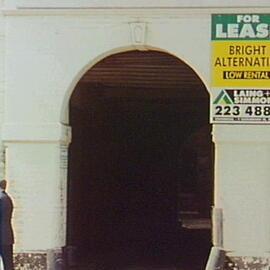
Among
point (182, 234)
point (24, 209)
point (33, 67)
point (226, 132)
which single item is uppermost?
point (33, 67)

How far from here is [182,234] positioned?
2341cm

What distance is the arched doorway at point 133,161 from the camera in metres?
16.5

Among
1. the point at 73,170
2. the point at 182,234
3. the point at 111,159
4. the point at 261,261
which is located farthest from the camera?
the point at 182,234

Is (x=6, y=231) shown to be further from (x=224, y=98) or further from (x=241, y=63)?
(x=241, y=63)

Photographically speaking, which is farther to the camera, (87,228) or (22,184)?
(87,228)

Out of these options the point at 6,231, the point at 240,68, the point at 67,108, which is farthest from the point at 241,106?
the point at 6,231

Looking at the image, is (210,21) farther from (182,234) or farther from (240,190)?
(182,234)

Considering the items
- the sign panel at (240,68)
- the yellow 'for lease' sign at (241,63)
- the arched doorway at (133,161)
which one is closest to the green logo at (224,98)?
the sign panel at (240,68)

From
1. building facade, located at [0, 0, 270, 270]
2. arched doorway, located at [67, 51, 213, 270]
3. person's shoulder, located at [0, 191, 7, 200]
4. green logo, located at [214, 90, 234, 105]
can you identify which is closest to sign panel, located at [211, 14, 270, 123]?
green logo, located at [214, 90, 234, 105]

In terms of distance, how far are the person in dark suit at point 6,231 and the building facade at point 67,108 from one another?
0.21 meters

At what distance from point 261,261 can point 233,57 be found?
302 centimetres

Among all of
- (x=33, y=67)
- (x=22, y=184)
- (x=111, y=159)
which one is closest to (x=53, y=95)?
(x=33, y=67)

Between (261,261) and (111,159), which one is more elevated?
(111,159)

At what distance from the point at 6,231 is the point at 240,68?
13.7 ft
